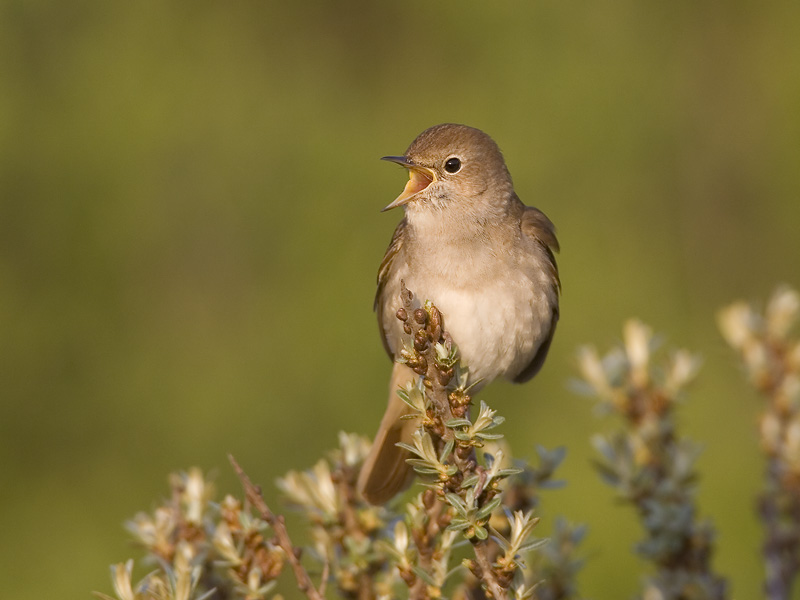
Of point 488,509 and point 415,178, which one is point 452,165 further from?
point 488,509

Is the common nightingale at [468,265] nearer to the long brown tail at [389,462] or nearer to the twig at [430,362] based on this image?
the long brown tail at [389,462]

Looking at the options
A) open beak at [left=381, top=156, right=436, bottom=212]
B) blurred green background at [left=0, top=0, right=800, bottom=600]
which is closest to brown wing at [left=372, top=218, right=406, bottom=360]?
open beak at [left=381, top=156, right=436, bottom=212]

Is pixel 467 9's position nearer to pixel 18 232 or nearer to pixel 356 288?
pixel 356 288

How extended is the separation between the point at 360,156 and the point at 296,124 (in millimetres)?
488

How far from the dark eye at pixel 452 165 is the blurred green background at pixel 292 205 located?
2306mm

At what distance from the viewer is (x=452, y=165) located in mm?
3018

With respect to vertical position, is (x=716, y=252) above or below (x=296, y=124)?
below

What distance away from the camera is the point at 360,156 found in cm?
592

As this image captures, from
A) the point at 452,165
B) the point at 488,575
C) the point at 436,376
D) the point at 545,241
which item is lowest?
the point at 488,575

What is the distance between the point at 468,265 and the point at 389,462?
1.79 feet

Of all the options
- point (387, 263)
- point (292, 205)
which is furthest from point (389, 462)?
point (292, 205)

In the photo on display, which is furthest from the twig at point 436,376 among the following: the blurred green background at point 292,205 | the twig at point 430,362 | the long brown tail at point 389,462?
the blurred green background at point 292,205

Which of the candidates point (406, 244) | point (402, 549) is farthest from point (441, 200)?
point (402, 549)

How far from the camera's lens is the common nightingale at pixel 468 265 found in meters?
2.83
